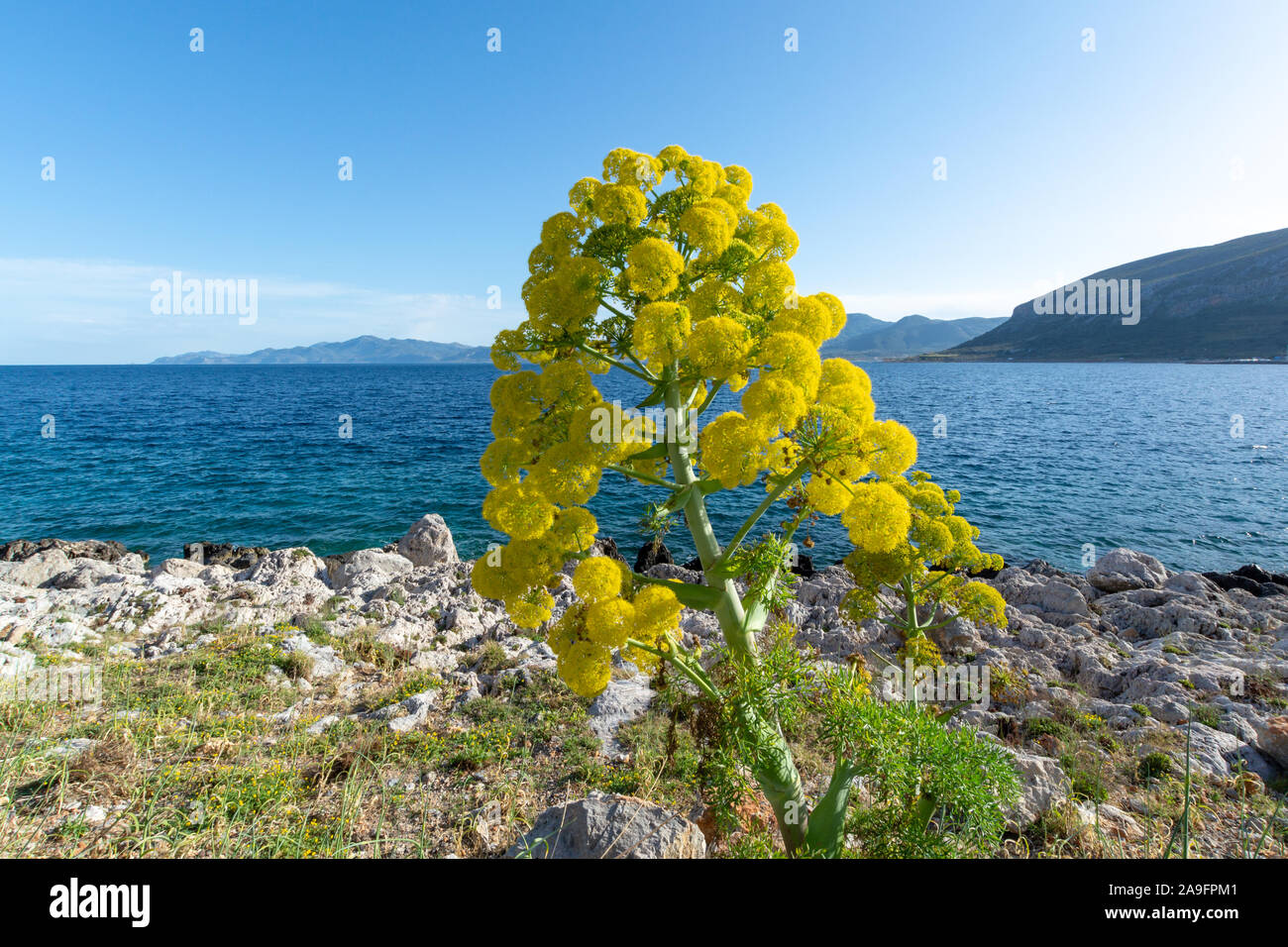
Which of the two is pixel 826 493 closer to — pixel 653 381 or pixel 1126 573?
pixel 653 381

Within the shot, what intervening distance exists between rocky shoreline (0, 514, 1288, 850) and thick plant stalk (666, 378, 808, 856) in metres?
1.94

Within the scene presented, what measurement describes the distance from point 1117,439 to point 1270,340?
15641cm

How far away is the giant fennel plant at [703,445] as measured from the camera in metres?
3.18

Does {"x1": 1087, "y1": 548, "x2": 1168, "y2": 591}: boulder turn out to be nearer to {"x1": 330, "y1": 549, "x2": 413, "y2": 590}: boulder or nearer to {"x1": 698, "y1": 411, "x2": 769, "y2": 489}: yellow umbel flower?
{"x1": 698, "y1": 411, "x2": 769, "y2": 489}: yellow umbel flower

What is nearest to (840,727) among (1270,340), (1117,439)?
(1117,439)

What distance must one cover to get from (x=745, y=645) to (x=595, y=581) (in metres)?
1.16

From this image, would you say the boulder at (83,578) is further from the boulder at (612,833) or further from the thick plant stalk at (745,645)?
the thick plant stalk at (745,645)

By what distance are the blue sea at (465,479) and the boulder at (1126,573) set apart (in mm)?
3376

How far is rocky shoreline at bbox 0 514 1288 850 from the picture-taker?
7.20m

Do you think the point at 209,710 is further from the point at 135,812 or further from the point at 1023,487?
the point at 1023,487

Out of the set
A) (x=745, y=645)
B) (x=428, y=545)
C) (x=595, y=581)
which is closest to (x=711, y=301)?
(x=595, y=581)

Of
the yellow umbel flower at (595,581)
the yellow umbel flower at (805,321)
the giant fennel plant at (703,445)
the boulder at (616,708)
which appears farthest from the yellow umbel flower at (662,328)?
the boulder at (616,708)

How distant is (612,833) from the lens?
4.50 metres

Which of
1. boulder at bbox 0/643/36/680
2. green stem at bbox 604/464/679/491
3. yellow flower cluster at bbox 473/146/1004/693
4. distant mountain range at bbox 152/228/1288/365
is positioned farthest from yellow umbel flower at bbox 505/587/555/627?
distant mountain range at bbox 152/228/1288/365
